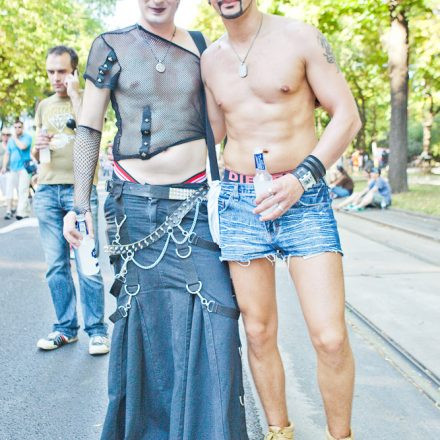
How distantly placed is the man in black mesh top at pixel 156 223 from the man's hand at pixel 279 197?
0.41m

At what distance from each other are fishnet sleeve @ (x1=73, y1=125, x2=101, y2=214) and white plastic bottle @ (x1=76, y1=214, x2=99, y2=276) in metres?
0.06

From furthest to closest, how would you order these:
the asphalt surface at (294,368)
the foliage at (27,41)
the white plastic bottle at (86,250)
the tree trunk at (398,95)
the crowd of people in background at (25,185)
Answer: the foliage at (27,41) < the tree trunk at (398,95) < the crowd of people in background at (25,185) < the asphalt surface at (294,368) < the white plastic bottle at (86,250)

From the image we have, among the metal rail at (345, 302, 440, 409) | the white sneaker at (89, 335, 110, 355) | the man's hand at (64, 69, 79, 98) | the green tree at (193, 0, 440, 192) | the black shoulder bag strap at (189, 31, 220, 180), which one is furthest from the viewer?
the green tree at (193, 0, 440, 192)

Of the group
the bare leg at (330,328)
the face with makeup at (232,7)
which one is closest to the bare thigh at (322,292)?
the bare leg at (330,328)

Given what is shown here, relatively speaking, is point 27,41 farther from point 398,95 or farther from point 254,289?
point 254,289

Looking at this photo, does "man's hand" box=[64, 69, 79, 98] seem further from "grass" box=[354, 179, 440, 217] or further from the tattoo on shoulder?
"grass" box=[354, 179, 440, 217]

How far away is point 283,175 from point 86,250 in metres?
1.17

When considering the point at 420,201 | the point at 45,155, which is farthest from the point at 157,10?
the point at 420,201

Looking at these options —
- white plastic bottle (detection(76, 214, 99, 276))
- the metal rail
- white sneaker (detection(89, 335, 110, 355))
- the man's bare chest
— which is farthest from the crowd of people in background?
the man's bare chest

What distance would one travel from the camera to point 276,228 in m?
3.02

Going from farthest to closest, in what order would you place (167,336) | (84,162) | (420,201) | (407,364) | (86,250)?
(420,201) → (407,364) → (86,250) → (84,162) → (167,336)

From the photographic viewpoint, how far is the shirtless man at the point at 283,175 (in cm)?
292

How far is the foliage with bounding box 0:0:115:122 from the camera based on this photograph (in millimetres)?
22594

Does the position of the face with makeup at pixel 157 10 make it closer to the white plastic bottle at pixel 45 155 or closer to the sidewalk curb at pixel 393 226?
the white plastic bottle at pixel 45 155
